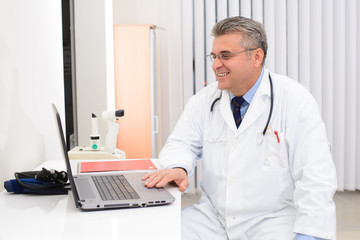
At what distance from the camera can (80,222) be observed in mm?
975

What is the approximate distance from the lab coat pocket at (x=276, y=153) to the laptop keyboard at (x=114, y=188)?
0.55 metres

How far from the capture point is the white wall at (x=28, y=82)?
1.44 m

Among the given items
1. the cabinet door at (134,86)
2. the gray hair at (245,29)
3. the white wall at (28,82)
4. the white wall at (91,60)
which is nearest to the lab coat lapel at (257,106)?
the gray hair at (245,29)

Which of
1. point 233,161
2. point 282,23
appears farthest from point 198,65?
point 233,161

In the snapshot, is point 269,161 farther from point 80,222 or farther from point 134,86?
point 134,86

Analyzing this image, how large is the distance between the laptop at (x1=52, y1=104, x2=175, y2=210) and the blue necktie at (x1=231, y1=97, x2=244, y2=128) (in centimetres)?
48

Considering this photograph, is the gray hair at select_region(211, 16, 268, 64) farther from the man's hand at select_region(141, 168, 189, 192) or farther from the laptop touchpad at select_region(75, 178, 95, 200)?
the laptop touchpad at select_region(75, 178, 95, 200)

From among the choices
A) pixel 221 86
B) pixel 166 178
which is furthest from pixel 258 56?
pixel 166 178

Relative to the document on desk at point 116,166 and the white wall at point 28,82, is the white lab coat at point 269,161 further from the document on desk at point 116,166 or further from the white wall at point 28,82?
the white wall at point 28,82

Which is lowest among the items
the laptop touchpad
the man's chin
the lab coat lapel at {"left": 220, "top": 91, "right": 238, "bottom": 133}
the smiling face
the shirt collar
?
the laptop touchpad

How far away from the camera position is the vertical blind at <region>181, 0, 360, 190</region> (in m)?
3.91

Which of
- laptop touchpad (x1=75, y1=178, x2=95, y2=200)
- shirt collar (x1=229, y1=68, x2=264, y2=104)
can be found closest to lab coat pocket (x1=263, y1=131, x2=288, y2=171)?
shirt collar (x1=229, y1=68, x2=264, y2=104)

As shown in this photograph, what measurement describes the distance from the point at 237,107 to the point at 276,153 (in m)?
0.30

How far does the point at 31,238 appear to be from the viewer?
879 millimetres
